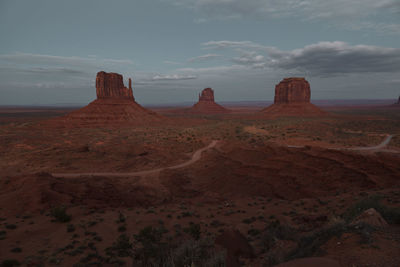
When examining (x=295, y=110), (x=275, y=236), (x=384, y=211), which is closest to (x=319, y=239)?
(x=275, y=236)

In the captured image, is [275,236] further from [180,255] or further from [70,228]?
[70,228]

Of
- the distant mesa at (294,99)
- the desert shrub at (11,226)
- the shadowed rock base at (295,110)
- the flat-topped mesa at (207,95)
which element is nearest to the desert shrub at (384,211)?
the desert shrub at (11,226)

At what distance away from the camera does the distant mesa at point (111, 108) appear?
216 ft

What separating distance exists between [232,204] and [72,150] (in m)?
28.8

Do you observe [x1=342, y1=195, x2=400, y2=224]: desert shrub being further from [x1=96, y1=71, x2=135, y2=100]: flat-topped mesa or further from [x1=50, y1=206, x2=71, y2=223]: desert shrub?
[x1=96, y1=71, x2=135, y2=100]: flat-topped mesa

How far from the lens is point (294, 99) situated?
316 feet

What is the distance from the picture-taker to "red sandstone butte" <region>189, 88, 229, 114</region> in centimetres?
14912

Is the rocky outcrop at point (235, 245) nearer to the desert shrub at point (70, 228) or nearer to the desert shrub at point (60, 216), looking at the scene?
the desert shrub at point (70, 228)

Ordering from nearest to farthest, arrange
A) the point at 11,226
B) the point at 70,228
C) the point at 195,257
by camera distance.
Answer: the point at 195,257, the point at 70,228, the point at 11,226

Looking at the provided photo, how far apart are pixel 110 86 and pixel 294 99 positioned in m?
82.2

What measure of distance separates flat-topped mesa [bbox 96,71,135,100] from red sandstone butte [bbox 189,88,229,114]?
75500 millimetres

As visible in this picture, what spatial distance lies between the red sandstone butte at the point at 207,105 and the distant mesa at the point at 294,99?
182 ft

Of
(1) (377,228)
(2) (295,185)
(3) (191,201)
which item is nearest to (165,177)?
(3) (191,201)

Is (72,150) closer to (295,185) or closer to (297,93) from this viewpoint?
(295,185)
